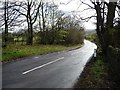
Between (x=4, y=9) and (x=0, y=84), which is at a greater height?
(x=4, y=9)

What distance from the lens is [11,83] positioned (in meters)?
12.0

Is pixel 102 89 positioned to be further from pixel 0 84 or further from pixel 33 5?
pixel 33 5

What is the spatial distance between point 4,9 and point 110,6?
21.3 metres

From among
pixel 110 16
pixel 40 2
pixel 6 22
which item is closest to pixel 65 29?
pixel 40 2

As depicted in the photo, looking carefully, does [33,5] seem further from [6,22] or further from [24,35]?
[6,22]

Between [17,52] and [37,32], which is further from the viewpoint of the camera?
[37,32]

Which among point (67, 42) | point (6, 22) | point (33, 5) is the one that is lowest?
point (67, 42)

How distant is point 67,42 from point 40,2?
1047 inches

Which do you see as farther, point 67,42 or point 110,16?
point 67,42

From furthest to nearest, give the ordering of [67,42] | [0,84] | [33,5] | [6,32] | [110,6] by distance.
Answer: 1. [67,42]
2. [33,5]
3. [6,32]
4. [110,6]
5. [0,84]

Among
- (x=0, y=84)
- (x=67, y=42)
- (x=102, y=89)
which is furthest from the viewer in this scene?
(x=67, y=42)

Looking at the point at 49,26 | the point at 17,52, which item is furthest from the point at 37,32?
the point at 17,52

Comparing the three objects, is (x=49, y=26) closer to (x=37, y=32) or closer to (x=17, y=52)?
(x=37, y=32)

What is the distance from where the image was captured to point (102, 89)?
35.0ft
